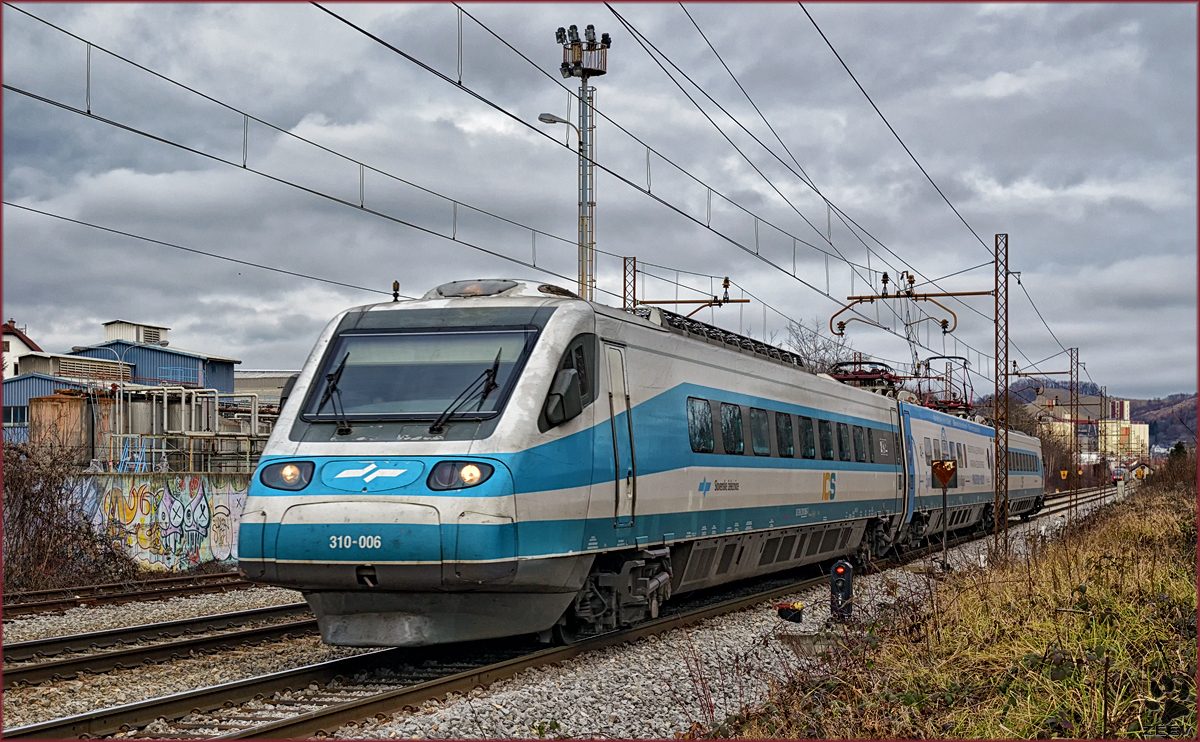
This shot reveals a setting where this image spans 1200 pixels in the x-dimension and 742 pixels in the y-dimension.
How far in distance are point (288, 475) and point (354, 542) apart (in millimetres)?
955

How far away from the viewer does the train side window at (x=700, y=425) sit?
13.2 metres

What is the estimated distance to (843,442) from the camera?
1970cm

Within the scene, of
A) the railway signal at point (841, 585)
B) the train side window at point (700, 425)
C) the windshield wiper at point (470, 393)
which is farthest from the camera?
the train side window at point (700, 425)

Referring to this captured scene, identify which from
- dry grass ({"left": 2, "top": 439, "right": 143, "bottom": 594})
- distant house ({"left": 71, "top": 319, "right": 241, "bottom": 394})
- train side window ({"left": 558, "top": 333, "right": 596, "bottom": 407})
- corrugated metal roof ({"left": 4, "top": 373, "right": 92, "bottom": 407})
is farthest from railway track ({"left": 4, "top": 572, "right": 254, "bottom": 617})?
distant house ({"left": 71, "top": 319, "right": 241, "bottom": 394})

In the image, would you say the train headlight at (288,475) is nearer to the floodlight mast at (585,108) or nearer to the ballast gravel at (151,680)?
the ballast gravel at (151,680)

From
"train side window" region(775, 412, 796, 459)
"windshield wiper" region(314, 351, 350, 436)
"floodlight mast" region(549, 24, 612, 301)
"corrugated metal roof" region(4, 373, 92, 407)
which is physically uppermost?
"floodlight mast" region(549, 24, 612, 301)

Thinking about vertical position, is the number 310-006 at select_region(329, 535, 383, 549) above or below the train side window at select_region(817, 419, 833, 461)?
below

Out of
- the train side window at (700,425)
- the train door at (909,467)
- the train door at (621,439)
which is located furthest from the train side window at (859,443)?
the train door at (621,439)

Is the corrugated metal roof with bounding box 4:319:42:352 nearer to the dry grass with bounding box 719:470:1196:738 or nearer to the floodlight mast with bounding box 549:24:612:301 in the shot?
the floodlight mast with bounding box 549:24:612:301

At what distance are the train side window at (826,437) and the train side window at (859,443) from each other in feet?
5.57

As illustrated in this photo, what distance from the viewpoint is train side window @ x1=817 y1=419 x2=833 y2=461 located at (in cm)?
1834

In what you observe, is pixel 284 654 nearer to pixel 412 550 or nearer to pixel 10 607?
pixel 412 550

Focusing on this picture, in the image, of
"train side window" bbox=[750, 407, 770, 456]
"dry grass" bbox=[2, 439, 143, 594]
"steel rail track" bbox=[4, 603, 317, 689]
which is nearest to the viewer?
"steel rail track" bbox=[4, 603, 317, 689]

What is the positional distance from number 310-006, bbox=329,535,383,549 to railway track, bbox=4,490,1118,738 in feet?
3.77
